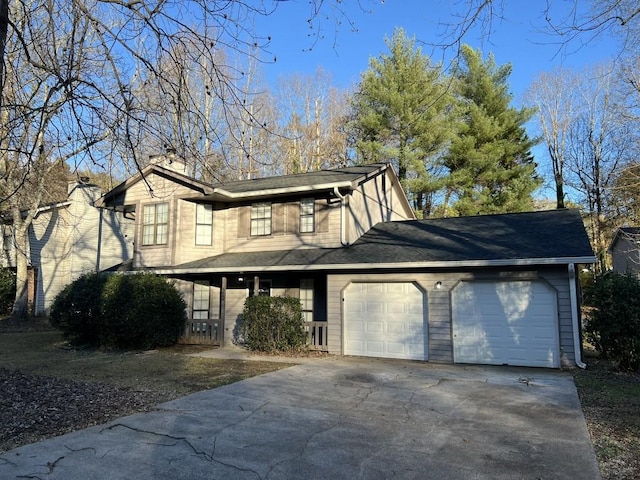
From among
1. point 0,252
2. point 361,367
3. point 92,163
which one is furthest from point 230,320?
point 0,252

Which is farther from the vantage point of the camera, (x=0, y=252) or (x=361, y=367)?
(x=0, y=252)

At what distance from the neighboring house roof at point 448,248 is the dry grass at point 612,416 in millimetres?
2465

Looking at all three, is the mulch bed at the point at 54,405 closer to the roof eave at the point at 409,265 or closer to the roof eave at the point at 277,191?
the roof eave at the point at 409,265

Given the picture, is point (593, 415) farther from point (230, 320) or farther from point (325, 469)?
point (230, 320)

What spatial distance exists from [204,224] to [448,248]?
8.08 metres

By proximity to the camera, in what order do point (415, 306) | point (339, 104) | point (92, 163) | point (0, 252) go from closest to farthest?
point (92, 163)
point (415, 306)
point (0, 252)
point (339, 104)

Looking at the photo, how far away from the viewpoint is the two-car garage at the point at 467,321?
33.5 ft

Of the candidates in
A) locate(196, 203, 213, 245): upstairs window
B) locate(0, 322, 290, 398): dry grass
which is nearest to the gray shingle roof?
locate(196, 203, 213, 245): upstairs window

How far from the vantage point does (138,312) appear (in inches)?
500

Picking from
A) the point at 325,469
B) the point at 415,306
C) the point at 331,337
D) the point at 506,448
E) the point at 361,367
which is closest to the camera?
the point at 325,469

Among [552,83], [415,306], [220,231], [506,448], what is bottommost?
[506,448]

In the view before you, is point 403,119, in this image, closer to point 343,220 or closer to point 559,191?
point 559,191

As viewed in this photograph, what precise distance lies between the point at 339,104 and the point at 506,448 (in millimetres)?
26980

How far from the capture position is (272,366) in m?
10.4
